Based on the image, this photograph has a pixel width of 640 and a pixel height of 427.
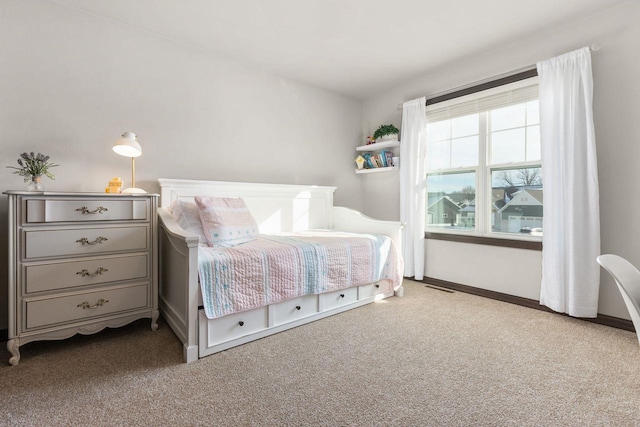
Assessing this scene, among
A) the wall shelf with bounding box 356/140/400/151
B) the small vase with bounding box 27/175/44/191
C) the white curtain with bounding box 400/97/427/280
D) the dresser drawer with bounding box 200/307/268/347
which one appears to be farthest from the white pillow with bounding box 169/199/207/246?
the wall shelf with bounding box 356/140/400/151

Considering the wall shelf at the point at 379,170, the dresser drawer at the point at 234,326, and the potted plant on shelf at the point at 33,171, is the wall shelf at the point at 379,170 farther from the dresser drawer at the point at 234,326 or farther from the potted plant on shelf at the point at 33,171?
the potted plant on shelf at the point at 33,171

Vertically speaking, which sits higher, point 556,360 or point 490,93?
point 490,93

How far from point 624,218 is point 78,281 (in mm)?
3640

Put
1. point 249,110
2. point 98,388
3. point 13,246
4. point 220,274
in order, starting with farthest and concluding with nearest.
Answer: point 249,110, point 220,274, point 13,246, point 98,388

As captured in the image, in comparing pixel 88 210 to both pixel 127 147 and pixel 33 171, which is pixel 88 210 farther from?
pixel 127 147

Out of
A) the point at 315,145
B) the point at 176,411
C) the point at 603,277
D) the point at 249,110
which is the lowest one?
the point at 176,411

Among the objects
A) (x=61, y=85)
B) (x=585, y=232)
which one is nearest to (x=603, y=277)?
(x=585, y=232)

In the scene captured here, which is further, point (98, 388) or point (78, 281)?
point (78, 281)

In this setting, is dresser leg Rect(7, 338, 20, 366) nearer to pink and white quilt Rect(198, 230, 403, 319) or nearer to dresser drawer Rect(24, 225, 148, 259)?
dresser drawer Rect(24, 225, 148, 259)

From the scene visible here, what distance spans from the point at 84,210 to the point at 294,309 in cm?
145

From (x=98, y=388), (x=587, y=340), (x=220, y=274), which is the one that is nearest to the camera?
(x=98, y=388)

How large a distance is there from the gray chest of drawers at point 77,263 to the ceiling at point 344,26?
4.69 ft

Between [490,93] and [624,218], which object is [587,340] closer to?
[624,218]

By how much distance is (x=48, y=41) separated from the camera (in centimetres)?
211
